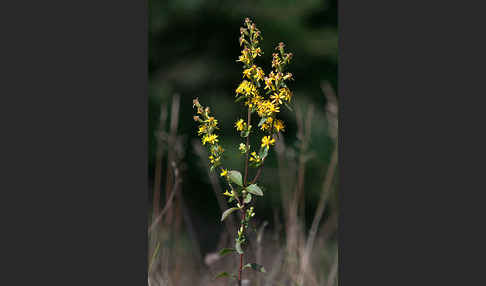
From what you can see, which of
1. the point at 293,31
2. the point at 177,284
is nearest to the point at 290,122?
the point at 293,31

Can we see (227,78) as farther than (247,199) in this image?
Yes

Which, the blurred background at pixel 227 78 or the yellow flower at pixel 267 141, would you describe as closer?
the yellow flower at pixel 267 141

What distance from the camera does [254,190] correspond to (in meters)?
1.92

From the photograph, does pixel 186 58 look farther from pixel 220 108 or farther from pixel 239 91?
pixel 239 91

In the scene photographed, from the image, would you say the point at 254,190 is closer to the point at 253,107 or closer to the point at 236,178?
the point at 236,178

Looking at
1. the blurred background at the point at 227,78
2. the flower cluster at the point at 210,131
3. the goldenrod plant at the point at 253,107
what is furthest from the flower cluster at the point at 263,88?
the blurred background at the point at 227,78

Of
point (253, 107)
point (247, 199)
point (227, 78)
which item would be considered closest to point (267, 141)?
point (253, 107)

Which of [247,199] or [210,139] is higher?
[210,139]

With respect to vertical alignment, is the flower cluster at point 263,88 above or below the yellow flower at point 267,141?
above

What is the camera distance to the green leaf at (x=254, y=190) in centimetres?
189

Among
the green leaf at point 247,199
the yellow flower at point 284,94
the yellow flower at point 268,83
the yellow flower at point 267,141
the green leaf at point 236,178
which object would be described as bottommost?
the green leaf at point 247,199

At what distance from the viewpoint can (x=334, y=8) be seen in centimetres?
501

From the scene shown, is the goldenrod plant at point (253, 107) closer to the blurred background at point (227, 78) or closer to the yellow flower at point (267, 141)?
the yellow flower at point (267, 141)

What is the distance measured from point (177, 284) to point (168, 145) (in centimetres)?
83
